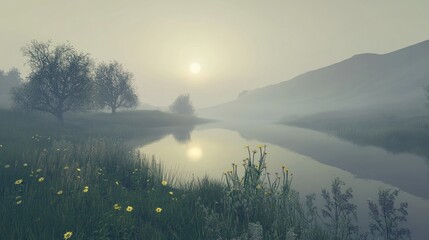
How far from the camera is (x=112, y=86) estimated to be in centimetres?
6225

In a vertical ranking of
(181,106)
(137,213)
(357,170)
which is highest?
(181,106)

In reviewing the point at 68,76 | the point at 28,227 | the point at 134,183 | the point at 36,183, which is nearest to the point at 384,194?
the point at 134,183

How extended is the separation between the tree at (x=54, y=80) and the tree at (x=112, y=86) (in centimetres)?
2118

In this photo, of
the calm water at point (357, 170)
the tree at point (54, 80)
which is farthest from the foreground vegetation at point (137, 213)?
the tree at point (54, 80)

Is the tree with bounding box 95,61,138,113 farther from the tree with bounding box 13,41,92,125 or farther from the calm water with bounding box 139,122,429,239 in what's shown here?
the calm water with bounding box 139,122,429,239

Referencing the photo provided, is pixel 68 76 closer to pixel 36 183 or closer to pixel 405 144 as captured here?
pixel 36 183

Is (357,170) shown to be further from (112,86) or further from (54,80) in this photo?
(112,86)

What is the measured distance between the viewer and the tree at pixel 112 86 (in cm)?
6138

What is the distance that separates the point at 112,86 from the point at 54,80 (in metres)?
24.1

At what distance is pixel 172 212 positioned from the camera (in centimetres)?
734

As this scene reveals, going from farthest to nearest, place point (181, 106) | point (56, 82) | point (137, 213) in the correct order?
point (181, 106)
point (56, 82)
point (137, 213)

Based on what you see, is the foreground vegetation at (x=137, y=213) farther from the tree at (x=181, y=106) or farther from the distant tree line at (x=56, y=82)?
the tree at (x=181, y=106)

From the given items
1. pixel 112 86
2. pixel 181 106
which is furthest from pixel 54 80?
pixel 181 106

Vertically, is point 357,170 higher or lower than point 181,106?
lower
